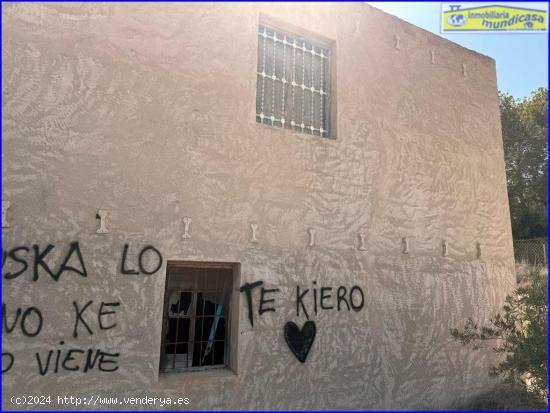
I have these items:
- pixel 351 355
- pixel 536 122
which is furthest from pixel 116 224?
pixel 536 122

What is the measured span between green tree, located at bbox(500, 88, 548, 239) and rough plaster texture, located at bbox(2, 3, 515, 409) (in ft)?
44.5

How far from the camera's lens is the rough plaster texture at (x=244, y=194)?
3.52 m

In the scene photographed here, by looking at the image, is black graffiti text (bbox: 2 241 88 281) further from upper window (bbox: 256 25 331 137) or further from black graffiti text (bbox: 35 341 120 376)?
upper window (bbox: 256 25 331 137)

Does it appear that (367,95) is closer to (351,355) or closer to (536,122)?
(351,355)

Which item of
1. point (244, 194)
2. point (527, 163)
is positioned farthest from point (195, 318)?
point (527, 163)

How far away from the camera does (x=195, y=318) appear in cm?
417

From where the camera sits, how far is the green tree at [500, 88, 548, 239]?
17.6m

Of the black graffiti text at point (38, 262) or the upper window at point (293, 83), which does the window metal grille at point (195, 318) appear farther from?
the upper window at point (293, 83)

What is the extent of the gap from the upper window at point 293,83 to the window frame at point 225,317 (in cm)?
182

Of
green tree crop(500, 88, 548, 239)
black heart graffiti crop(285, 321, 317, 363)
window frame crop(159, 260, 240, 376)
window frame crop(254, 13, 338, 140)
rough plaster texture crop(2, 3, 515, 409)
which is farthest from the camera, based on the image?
green tree crop(500, 88, 548, 239)

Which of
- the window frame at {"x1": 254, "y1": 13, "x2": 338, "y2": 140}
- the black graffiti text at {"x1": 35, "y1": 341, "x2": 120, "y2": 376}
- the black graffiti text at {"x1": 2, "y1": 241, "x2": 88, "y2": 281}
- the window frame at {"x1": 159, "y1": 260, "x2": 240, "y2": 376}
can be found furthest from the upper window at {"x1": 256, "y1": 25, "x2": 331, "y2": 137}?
the black graffiti text at {"x1": 35, "y1": 341, "x2": 120, "y2": 376}

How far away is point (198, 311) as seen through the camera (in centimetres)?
419

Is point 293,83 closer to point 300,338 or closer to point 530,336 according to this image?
point 300,338

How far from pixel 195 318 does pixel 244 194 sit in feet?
4.53
